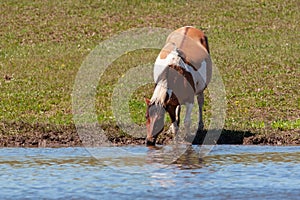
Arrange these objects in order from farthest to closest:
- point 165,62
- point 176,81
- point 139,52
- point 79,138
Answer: point 139,52
point 79,138
point 165,62
point 176,81

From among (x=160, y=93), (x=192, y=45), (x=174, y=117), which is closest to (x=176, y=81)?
(x=160, y=93)

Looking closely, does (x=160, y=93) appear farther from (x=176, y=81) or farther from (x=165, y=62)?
(x=165, y=62)

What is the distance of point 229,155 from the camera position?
42.7ft

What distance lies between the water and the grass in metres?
2.53

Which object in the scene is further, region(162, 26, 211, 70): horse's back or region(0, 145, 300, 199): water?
region(162, 26, 211, 70): horse's back

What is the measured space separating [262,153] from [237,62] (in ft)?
39.4

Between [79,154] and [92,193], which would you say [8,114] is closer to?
[79,154]

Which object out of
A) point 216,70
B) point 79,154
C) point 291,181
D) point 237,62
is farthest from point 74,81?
point 291,181

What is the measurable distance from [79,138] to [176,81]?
2352mm

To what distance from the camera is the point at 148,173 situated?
11336mm

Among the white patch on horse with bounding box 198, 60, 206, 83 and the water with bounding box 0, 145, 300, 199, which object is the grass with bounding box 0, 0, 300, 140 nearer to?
the white patch on horse with bounding box 198, 60, 206, 83

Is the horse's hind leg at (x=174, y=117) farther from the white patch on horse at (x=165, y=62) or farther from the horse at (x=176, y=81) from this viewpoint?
the white patch on horse at (x=165, y=62)

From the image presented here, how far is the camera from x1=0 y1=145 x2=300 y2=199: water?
9.98 meters

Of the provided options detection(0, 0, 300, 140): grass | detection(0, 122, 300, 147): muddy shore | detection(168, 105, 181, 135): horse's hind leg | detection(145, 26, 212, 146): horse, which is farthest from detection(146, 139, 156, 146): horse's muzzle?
detection(0, 0, 300, 140): grass
